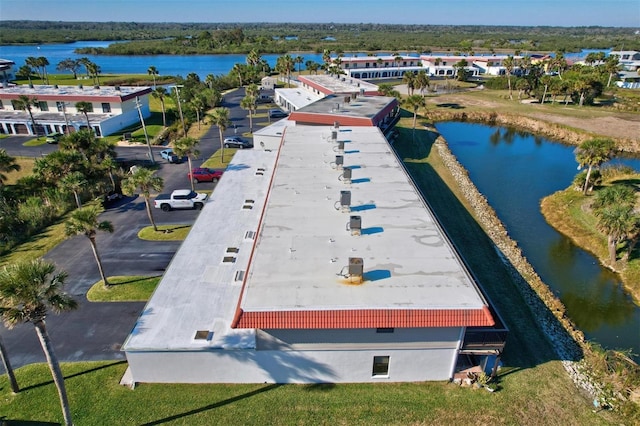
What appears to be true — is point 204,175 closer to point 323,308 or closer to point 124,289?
point 124,289

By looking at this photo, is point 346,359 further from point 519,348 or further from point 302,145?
point 302,145

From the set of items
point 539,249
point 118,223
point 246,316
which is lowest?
point 539,249

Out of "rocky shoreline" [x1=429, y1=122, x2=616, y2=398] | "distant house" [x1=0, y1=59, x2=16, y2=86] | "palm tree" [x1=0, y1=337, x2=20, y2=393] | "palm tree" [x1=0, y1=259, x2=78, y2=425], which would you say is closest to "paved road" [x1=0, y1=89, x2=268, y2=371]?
"palm tree" [x1=0, y1=337, x2=20, y2=393]

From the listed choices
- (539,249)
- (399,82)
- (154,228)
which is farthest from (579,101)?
(154,228)

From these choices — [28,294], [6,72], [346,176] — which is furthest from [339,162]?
[6,72]

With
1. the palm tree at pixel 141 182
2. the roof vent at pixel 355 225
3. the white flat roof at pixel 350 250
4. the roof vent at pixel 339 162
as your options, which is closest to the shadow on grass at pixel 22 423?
the white flat roof at pixel 350 250

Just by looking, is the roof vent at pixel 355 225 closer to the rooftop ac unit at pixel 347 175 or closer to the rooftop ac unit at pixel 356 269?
the rooftop ac unit at pixel 356 269
